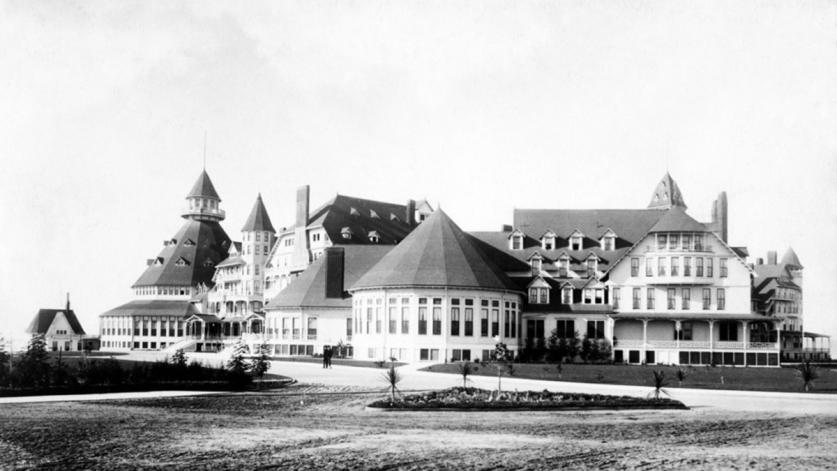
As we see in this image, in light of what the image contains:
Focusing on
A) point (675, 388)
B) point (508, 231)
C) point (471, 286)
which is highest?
point (508, 231)

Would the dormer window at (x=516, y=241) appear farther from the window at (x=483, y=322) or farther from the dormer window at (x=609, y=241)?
the window at (x=483, y=322)

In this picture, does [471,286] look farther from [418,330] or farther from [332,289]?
[332,289]

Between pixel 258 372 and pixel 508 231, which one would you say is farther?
pixel 508 231

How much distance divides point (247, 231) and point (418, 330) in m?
53.3

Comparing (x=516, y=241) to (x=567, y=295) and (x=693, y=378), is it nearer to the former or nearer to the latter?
(x=567, y=295)

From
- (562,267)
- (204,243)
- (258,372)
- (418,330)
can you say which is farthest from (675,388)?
(204,243)

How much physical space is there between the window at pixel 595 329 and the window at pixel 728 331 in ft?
28.7

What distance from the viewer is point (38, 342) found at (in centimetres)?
3391

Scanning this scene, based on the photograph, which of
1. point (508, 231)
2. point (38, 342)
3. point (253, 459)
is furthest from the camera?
point (508, 231)

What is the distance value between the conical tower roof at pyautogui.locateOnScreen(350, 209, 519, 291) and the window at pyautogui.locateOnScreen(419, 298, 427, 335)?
4.45 ft

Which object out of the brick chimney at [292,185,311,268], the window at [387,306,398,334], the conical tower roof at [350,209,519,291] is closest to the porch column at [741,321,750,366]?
the conical tower roof at [350,209,519,291]

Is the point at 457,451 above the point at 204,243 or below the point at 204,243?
below

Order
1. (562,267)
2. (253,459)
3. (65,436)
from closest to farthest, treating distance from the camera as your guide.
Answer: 1. (253,459)
2. (65,436)
3. (562,267)

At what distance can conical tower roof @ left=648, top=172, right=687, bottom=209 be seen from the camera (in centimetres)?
12356
